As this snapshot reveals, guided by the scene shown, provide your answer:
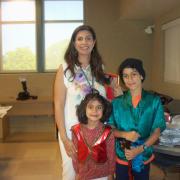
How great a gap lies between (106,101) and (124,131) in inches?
8.2

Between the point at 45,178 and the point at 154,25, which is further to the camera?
the point at 154,25

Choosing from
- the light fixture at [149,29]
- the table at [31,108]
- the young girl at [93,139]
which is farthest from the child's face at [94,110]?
Result: the light fixture at [149,29]

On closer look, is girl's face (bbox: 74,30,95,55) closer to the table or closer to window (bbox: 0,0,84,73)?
the table

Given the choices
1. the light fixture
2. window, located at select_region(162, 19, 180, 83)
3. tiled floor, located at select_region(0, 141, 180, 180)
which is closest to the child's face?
tiled floor, located at select_region(0, 141, 180, 180)

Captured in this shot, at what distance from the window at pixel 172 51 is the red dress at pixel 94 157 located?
304cm

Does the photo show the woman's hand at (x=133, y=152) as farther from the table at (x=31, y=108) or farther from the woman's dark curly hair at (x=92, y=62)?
the table at (x=31, y=108)

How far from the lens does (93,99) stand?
→ 1.84 metres

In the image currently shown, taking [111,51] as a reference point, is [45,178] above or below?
below

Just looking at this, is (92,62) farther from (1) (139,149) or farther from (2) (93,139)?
(1) (139,149)

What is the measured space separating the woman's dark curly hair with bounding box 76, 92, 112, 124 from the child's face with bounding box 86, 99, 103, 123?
0.02m

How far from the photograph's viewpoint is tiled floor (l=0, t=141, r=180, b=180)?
3494 mm

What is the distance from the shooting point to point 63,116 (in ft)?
6.30

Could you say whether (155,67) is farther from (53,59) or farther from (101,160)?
(101,160)

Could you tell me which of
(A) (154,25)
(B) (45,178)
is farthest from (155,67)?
(B) (45,178)
